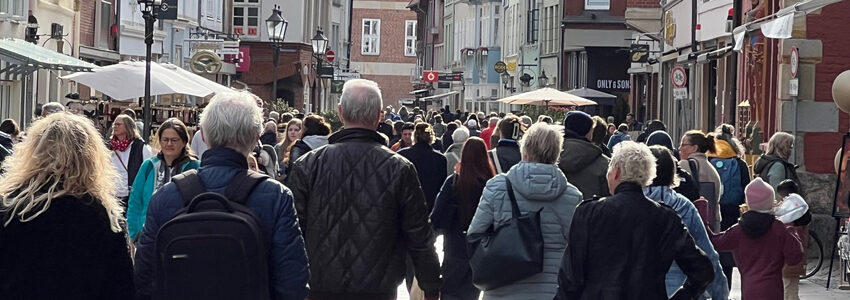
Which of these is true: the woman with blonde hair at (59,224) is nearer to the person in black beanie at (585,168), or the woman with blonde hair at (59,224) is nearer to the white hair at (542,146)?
the white hair at (542,146)

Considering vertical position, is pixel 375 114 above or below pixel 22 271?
above

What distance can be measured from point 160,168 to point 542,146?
3194 mm

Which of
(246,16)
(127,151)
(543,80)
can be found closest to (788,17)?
(127,151)

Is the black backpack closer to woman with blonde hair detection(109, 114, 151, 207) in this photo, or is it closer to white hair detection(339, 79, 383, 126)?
white hair detection(339, 79, 383, 126)

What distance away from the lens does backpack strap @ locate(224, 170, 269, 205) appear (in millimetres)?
6363

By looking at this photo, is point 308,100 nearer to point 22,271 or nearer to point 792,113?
point 792,113

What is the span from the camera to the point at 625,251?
7.62 meters

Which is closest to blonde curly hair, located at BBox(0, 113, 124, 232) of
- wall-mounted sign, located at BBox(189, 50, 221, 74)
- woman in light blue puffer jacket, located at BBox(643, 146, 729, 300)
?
woman in light blue puffer jacket, located at BBox(643, 146, 729, 300)

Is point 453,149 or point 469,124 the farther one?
point 469,124

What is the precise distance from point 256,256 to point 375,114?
2089 millimetres

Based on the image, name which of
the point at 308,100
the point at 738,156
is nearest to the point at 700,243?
the point at 738,156

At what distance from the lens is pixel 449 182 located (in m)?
11.3

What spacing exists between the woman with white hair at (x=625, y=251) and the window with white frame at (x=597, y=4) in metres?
55.0

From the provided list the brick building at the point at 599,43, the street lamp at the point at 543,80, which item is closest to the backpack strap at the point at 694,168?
the brick building at the point at 599,43
